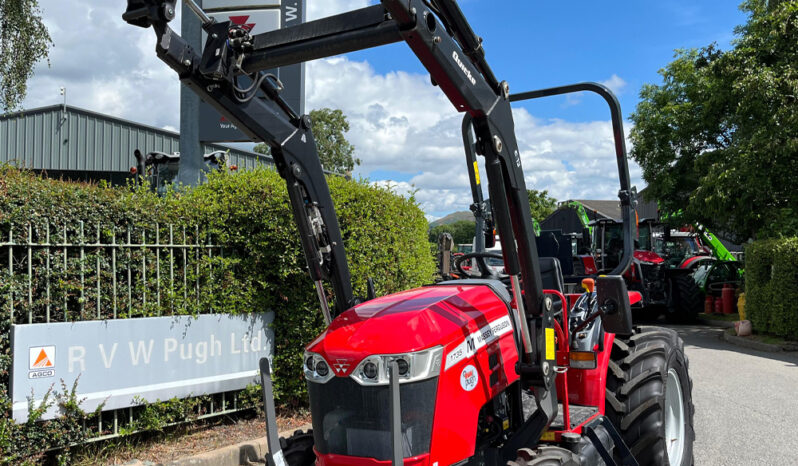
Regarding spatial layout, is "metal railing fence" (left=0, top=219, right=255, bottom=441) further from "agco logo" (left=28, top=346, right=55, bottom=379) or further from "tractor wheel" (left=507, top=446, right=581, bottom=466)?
"tractor wheel" (left=507, top=446, right=581, bottom=466)

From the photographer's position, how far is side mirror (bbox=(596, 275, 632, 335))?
3.30 metres

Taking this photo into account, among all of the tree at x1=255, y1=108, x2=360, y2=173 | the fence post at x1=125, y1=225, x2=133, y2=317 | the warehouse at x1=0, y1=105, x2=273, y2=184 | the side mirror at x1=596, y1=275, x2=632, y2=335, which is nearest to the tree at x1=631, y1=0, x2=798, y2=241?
the side mirror at x1=596, y1=275, x2=632, y2=335

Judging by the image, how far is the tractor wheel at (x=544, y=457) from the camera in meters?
2.74

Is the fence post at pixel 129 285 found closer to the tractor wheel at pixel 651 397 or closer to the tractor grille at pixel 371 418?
the tractor grille at pixel 371 418

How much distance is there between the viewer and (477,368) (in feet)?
9.39

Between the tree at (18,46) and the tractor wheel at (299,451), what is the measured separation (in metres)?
14.4

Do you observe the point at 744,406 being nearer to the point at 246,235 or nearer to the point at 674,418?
the point at 674,418

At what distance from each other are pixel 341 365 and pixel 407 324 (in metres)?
0.33

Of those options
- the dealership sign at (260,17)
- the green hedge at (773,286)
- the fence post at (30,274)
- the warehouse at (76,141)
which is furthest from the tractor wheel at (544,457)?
the warehouse at (76,141)

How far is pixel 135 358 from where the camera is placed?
4805mm

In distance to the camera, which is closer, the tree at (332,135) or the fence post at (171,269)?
the fence post at (171,269)

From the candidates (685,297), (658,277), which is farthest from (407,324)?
(685,297)

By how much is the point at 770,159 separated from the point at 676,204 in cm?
553

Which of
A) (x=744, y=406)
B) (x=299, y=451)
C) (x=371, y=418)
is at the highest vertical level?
(x=371, y=418)
